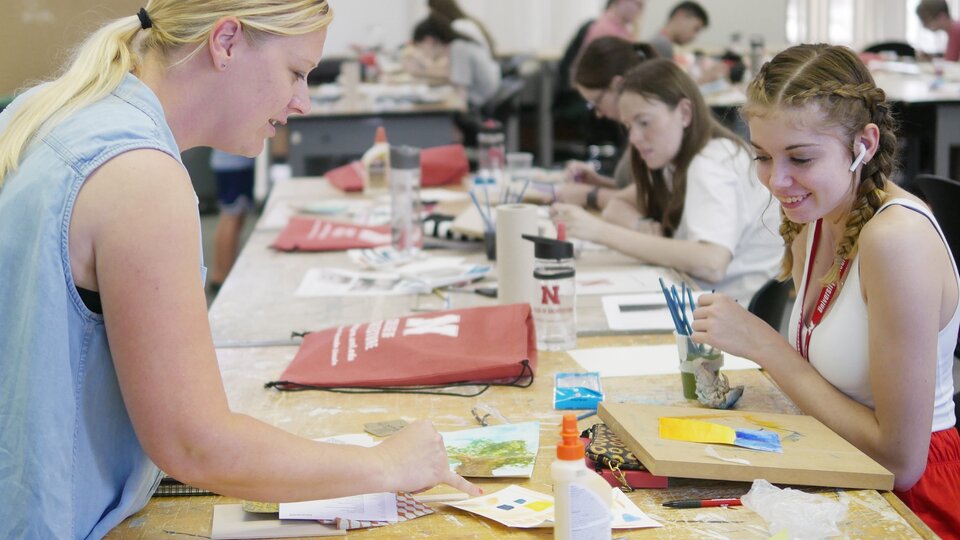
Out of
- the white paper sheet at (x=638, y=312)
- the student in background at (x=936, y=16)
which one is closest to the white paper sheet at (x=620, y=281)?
the white paper sheet at (x=638, y=312)

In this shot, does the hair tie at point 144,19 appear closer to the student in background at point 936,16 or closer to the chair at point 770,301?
the chair at point 770,301

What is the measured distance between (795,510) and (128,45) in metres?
0.95

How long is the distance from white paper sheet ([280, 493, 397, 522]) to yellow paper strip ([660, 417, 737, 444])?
14.4 inches

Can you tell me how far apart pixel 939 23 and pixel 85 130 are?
8.37 m

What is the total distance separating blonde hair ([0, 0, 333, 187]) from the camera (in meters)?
1.19

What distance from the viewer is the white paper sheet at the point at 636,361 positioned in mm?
1862

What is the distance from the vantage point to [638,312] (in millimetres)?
2258

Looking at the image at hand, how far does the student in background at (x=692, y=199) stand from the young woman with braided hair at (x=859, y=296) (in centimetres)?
94

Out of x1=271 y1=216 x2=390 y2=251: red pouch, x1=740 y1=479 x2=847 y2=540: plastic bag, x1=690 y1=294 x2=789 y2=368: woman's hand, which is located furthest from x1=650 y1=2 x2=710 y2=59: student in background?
x1=740 y1=479 x2=847 y2=540: plastic bag

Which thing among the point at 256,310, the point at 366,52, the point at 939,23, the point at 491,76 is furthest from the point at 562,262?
the point at 939,23

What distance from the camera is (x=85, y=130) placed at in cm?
114

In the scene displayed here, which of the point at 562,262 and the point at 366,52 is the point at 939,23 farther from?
the point at 562,262

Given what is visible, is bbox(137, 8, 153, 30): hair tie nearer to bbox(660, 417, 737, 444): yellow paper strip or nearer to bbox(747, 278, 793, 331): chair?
bbox(660, 417, 737, 444): yellow paper strip

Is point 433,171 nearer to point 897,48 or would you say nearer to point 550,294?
point 550,294
